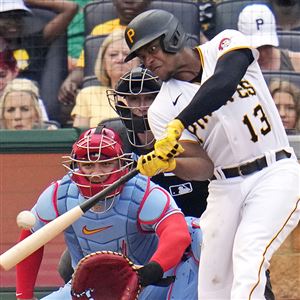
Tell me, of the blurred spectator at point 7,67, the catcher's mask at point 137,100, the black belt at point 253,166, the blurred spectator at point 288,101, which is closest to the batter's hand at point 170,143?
the black belt at point 253,166

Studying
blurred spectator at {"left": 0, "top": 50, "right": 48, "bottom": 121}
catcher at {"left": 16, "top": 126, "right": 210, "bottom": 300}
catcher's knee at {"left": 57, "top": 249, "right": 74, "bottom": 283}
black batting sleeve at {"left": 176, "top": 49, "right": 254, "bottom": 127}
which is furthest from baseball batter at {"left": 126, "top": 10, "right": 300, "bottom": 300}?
blurred spectator at {"left": 0, "top": 50, "right": 48, "bottom": 121}

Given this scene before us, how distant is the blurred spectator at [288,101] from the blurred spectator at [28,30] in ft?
5.34

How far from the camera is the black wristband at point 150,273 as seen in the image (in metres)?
3.90

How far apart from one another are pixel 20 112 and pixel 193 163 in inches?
91.5

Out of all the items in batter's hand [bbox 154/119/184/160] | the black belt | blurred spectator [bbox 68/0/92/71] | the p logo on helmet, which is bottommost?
blurred spectator [bbox 68/0/92/71]

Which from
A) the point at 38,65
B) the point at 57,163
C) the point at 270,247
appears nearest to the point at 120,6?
the point at 38,65

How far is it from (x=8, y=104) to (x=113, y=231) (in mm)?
2132

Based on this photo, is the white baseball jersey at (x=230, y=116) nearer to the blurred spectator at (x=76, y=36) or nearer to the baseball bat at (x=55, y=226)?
the baseball bat at (x=55, y=226)

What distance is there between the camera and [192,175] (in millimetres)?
4074

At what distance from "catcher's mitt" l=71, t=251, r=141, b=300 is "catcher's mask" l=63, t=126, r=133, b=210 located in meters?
0.31

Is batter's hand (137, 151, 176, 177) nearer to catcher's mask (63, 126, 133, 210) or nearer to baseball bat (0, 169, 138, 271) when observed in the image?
baseball bat (0, 169, 138, 271)

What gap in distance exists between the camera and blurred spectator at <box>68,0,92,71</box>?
22.0 feet

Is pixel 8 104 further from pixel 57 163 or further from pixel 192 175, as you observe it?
pixel 192 175

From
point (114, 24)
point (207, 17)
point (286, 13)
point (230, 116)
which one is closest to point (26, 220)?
point (230, 116)
